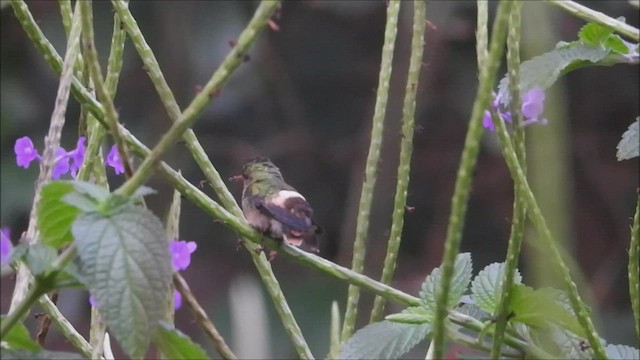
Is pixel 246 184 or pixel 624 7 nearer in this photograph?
pixel 246 184

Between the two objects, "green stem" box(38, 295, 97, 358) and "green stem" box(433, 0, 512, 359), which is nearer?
"green stem" box(433, 0, 512, 359)

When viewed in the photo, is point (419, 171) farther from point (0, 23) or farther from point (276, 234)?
point (276, 234)

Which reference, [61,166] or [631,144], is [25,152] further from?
[631,144]

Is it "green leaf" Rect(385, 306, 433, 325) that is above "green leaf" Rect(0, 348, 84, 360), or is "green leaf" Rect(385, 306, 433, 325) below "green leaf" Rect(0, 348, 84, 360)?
above

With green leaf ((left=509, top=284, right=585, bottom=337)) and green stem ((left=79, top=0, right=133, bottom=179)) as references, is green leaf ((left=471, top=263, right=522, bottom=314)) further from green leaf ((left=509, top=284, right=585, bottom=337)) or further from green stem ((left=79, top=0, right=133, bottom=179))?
green stem ((left=79, top=0, right=133, bottom=179))

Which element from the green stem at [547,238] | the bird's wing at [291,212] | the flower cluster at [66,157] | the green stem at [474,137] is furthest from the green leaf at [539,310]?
the flower cluster at [66,157]

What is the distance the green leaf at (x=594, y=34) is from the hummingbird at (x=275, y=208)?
0.80ft

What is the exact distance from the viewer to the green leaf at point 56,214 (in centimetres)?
65

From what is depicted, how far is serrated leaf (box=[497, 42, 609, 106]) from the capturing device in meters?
0.79

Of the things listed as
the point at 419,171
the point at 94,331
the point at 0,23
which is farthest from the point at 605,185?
the point at 94,331

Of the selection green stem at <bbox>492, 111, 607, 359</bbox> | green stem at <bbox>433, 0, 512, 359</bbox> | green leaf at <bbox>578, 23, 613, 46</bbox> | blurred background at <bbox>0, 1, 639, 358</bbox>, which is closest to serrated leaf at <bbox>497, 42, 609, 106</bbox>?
green leaf at <bbox>578, 23, 613, 46</bbox>

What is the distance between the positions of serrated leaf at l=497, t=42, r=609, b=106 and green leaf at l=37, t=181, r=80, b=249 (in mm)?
316

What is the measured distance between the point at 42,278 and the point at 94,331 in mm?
200

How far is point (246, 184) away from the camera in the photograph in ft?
3.36
